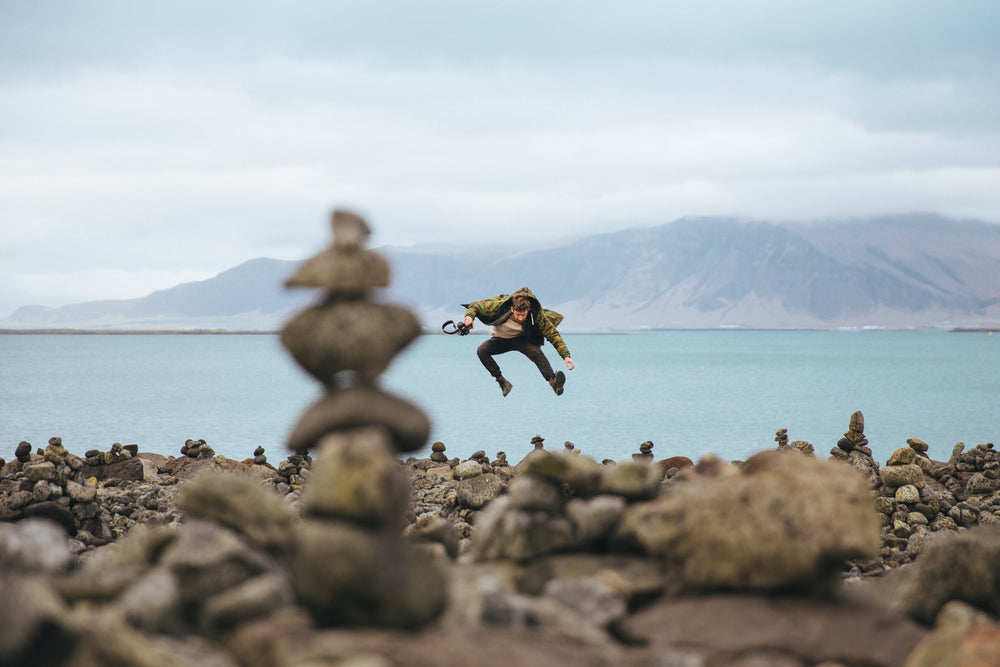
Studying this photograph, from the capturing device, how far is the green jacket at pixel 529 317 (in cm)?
1568

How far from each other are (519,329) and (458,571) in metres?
8.57

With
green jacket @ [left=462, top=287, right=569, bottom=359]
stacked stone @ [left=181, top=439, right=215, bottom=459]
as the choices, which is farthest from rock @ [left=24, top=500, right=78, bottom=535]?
stacked stone @ [left=181, top=439, right=215, bottom=459]

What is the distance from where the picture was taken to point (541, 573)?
25.8 ft

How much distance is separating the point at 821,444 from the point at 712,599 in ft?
182

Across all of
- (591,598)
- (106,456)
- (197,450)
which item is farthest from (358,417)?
(197,450)

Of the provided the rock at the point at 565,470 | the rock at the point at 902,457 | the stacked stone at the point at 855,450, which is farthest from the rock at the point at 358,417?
the stacked stone at the point at 855,450

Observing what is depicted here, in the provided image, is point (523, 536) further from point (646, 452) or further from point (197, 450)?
point (197, 450)

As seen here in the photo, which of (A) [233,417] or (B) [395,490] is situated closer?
(B) [395,490]

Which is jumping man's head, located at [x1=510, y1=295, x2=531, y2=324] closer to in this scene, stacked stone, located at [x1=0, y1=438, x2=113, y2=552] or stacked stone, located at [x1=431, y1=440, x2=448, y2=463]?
stacked stone, located at [x1=0, y1=438, x2=113, y2=552]

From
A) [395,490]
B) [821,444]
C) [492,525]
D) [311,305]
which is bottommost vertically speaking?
[821,444]

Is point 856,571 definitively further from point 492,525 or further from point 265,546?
point 265,546

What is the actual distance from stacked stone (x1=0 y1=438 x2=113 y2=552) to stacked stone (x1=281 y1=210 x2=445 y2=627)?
11784 mm

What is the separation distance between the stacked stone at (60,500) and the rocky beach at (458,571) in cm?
1135

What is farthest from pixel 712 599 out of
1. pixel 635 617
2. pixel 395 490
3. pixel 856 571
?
pixel 856 571
